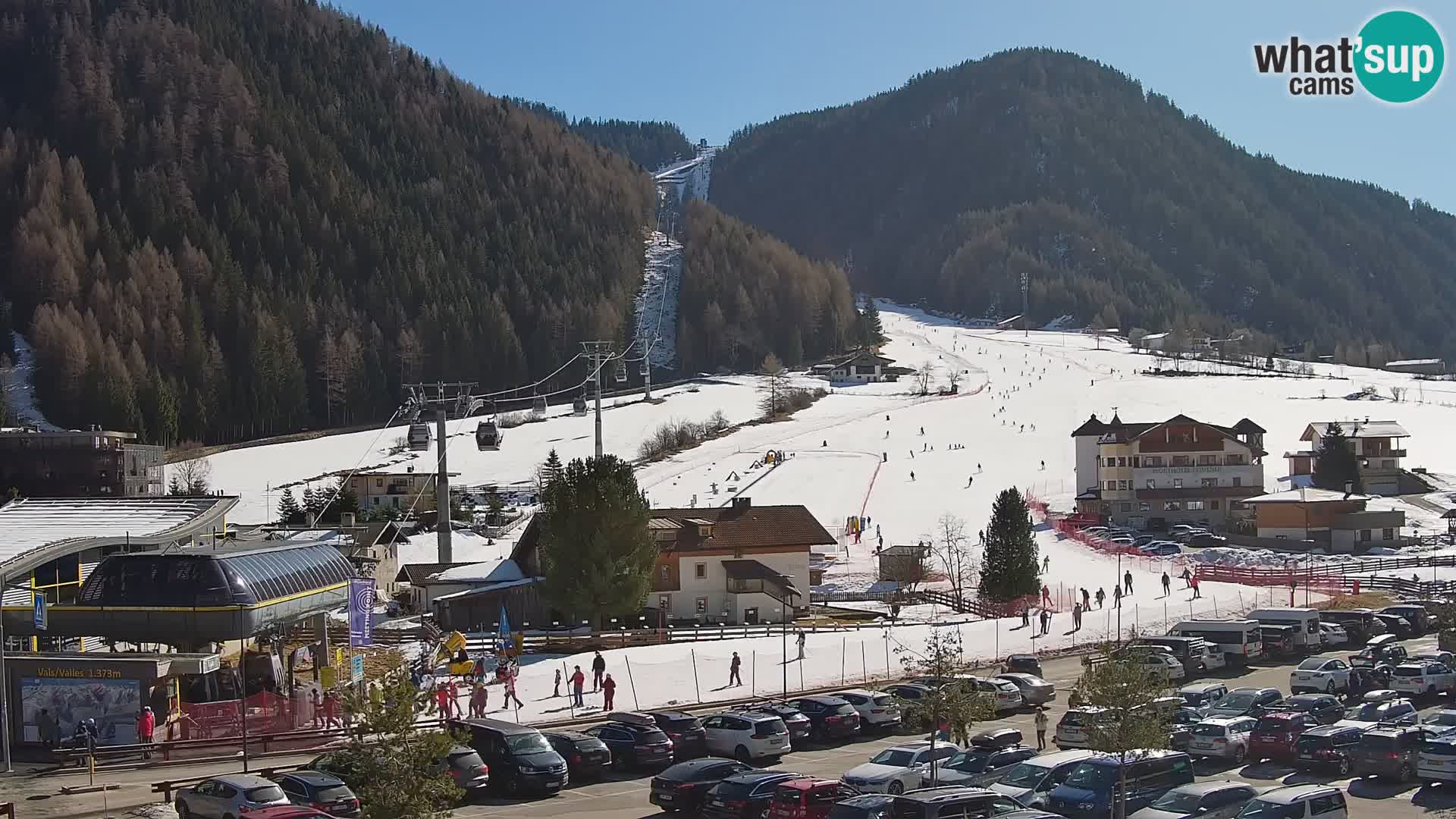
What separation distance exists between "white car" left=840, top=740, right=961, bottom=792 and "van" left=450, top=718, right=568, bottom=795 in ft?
15.3

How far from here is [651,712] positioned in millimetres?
28250

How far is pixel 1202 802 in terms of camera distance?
19.5m

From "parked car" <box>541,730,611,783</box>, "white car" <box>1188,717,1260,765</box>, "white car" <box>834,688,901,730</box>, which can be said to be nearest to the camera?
"parked car" <box>541,730,611,783</box>

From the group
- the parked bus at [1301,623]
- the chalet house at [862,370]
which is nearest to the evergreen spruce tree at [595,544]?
the parked bus at [1301,623]

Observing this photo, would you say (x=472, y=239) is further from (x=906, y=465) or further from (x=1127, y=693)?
(x=1127, y=693)

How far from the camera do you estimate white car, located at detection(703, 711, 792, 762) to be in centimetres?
2544

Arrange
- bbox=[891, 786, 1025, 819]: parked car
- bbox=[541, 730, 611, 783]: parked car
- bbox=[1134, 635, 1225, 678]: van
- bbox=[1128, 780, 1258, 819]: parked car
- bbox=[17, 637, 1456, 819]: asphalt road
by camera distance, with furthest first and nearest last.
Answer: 1. bbox=[1134, 635, 1225, 678]: van
2. bbox=[541, 730, 611, 783]: parked car
3. bbox=[17, 637, 1456, 819]: asphalt road
4. bbox=[1128, 780, 1258, 819]: parked car
5. bbox=[891, 786, 1025, 819]: parked car

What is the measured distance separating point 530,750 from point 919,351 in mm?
168270

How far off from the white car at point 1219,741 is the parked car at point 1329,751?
1025mm

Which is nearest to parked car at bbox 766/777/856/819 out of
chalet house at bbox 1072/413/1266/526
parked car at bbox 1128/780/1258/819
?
parked car at bbox 1128/780/1258/819

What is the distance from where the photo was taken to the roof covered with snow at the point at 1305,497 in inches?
2574

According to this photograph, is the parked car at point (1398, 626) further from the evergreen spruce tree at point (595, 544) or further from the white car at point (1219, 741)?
the evergreen spruce tree at point (595, 544)

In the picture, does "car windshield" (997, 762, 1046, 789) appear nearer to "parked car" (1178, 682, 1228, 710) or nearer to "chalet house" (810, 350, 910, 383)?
"parked car" (1178, 682, 1228, 710)

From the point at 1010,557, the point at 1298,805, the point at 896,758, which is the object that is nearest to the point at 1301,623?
the point at 1010,557
